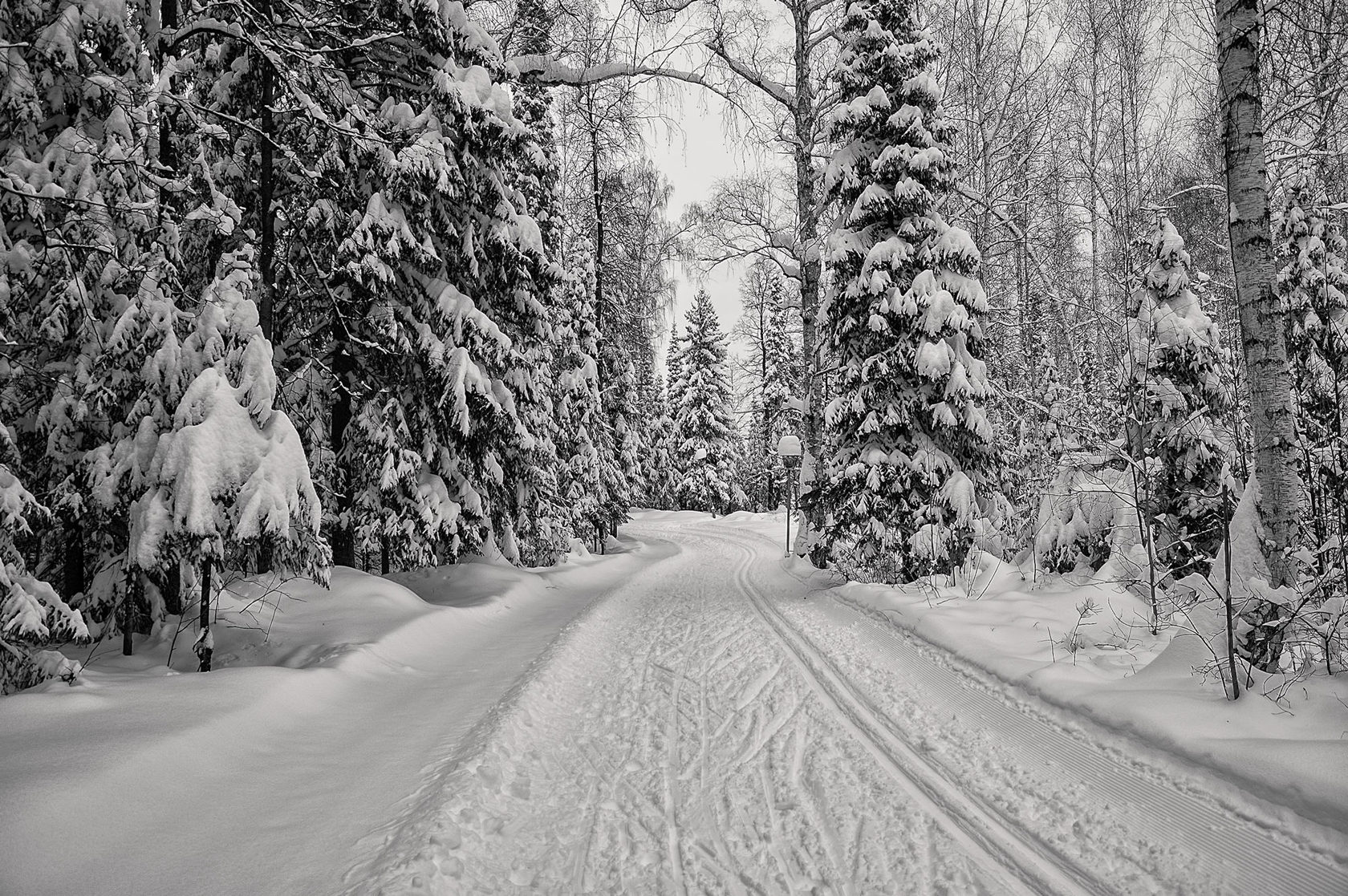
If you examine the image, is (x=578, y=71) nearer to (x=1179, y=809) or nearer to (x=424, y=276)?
(x=424, y=276)

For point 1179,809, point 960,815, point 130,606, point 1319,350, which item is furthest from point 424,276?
point 1319,350

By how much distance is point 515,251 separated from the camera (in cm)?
1025

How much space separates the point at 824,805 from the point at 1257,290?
4823 mm

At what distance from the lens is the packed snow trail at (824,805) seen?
9.12 ft

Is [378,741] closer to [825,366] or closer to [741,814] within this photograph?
[741,814]

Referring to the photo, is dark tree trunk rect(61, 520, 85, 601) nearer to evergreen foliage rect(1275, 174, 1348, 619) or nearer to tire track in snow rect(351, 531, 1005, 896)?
tire track in snow rect(351, 531, 1005, 896)

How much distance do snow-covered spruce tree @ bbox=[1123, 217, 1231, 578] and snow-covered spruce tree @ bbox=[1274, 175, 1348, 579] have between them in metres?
1.07

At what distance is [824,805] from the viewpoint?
3449 mm

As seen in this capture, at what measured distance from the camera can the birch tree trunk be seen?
437cm

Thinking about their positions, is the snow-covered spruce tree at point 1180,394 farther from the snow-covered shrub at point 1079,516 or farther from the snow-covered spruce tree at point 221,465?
the snow-covered spruce tree at point 221,465

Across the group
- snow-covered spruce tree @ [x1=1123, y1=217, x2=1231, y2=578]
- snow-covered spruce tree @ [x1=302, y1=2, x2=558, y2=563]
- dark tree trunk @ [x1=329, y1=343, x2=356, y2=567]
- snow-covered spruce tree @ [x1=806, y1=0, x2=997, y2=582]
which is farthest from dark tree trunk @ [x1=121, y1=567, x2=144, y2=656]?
snow-covered spruce tree @ [x1=1123, y1=217, x2=1231, y2=578]

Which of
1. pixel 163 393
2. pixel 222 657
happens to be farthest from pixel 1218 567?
pixel 222 657

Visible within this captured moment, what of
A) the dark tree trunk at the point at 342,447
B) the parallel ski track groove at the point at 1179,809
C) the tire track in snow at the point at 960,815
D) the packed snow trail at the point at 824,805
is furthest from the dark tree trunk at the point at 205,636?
the parallel ski track groove at the point at 1179,809

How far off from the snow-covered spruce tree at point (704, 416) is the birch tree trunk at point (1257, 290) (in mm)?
35141
